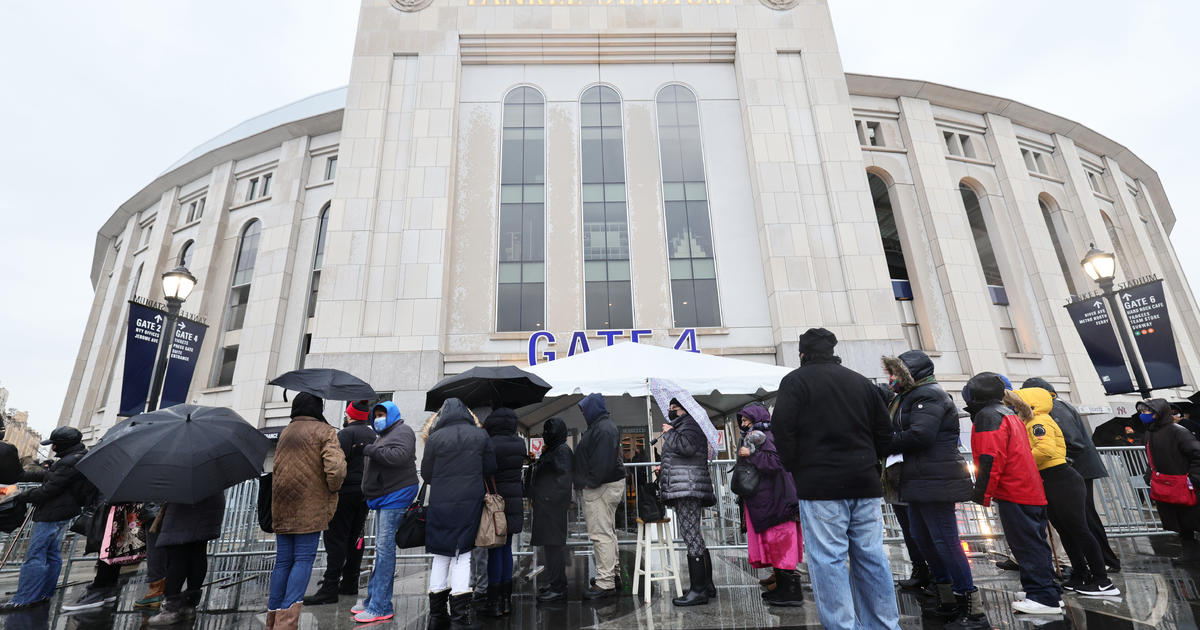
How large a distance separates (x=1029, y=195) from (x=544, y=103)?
2302cm

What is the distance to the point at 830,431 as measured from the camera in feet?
11.4

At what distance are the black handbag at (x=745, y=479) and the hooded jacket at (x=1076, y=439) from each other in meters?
3.43

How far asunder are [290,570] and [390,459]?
1.22 metres

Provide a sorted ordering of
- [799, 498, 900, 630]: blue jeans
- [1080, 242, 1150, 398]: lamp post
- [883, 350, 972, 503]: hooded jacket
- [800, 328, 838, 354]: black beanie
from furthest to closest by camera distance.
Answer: [1080, 242, 1150, 398]: lamp post
[883, 350, 972, 503]: hooded jacket
[800, 328, 838, 354]: black beanie
[799, 498, 900, 630]: blue jeans

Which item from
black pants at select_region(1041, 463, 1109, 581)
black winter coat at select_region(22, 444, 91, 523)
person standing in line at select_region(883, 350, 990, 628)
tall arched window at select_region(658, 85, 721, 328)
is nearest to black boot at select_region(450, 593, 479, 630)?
person standing in line at select_region(883, 350, 990, 628)

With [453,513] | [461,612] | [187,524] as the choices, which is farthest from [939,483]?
[187,524]

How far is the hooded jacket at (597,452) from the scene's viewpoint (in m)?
5.66

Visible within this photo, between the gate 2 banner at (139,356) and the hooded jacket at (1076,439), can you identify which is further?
the gate 2 banner at (139,356)

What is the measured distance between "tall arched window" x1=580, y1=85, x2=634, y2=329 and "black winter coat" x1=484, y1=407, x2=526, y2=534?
32.3 ft

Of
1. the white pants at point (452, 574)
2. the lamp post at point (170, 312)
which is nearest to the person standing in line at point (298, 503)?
the white pants at point (452, 574)

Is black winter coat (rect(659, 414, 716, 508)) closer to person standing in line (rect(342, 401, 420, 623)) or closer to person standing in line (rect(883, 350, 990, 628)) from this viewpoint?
person standing in line (rect(883, 350, 990, 628))

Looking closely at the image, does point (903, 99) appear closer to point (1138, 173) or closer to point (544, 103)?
point (544, 103)

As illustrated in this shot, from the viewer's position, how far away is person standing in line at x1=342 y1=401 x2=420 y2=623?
16.7 feet

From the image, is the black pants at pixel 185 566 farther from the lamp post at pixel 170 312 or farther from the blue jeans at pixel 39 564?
the lamp post at pixel 170 312
